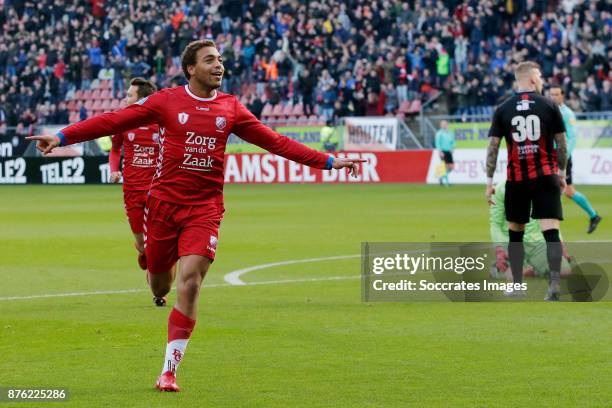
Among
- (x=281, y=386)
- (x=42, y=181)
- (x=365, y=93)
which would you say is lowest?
(x=42, y=181)

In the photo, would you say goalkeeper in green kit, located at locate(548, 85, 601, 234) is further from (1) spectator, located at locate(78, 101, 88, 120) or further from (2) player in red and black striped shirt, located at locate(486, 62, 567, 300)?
(1) spectator, located at locate(78, 101, 88, 120)

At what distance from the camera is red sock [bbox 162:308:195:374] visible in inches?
295

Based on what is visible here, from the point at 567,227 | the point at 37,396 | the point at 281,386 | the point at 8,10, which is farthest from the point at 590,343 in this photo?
the point at 8,10

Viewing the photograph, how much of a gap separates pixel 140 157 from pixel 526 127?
12.6 ft

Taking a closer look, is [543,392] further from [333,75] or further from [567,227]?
[333,75]

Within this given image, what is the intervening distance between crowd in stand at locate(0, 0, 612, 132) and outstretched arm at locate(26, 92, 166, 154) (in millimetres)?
30945

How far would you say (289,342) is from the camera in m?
9.34

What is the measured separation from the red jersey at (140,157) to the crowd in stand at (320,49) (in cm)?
2654

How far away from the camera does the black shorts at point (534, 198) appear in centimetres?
1169

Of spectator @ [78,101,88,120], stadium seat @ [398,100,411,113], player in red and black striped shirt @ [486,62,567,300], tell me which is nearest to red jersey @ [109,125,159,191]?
player in red and black striped shirt @ [486,62,567,300]

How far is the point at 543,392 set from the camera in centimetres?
724

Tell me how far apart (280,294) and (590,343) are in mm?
4308

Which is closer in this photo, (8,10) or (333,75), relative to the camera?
(333,75)

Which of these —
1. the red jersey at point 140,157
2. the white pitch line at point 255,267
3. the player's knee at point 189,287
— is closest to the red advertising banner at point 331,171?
the white pitch line at point 255,267
